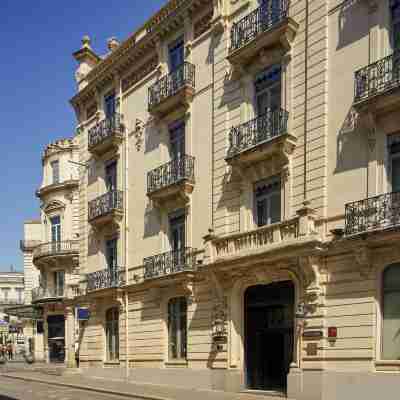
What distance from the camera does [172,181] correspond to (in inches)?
836

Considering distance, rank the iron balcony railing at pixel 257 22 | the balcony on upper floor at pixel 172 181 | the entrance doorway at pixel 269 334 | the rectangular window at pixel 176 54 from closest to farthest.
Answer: the entrance doorway at pixel 269 334
the iron balcony railing at pixel 257 22
the balcony on upper floor at pixel 172 181
the rectangular window at pixel 176 54

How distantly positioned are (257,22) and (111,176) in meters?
12.3

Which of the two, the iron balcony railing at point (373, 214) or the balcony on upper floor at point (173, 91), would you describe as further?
the balcony on upper floor at point (173, 91)

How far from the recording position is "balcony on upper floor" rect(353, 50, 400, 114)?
13.2 m

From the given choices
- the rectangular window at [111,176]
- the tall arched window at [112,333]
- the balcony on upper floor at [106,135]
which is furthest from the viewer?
the rectangular window at [111,176]

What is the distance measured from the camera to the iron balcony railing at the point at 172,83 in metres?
21.0

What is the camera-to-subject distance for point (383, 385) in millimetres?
12922

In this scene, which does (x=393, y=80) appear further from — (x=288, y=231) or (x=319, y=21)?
(x=288, y=231)

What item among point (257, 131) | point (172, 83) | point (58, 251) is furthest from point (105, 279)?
point (58, 251)

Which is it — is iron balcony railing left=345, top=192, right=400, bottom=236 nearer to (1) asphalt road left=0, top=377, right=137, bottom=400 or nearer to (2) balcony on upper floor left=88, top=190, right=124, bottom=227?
(1) asphalt road left=0, top=377, right=137, bottom=400

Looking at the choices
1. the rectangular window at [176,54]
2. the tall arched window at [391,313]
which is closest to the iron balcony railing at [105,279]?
the rectangular window at [176,54]

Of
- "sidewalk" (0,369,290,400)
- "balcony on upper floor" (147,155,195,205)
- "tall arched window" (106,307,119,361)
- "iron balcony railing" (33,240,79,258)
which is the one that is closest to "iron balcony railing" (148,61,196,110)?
"balcony on upper floor" (147,155,195,205)

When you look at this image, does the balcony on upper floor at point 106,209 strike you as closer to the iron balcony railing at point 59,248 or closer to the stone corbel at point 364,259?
the stone corbel at point 364,259

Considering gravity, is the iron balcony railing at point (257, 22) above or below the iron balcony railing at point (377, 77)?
above
